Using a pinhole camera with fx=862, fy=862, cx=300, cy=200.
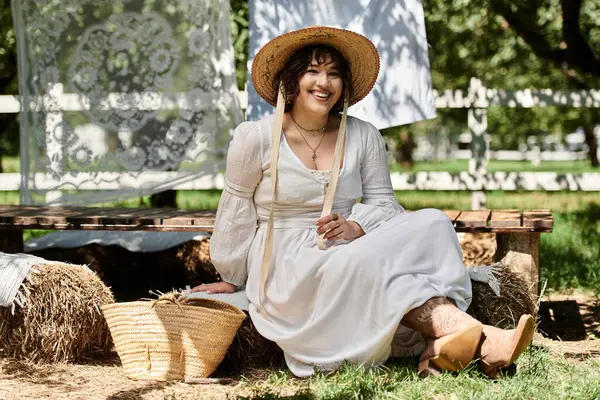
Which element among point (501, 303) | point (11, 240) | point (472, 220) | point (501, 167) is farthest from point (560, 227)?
point (501, 167)

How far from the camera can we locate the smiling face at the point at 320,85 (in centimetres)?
377

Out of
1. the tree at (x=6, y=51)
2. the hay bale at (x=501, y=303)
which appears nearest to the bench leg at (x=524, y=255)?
the hay bale at (x=501, y=303)

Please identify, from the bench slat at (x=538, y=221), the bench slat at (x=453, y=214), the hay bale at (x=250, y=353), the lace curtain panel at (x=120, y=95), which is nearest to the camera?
the hay bale at (x=250, y=353)

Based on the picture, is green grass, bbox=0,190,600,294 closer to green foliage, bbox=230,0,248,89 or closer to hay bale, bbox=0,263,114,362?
green foliage, bbox=230,0,248,89

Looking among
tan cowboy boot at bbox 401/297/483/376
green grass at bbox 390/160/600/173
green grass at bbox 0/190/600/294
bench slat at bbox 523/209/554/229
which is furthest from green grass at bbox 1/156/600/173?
tan cowboy boot at bbox 401/297/483/376

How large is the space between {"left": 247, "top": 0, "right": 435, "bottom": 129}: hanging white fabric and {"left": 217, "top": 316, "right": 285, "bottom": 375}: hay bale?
232 cm

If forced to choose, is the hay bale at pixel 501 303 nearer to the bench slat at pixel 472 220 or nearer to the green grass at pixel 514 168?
the bench slat at pixel 472 220

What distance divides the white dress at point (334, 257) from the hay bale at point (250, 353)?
14cm

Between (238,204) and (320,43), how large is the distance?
813mm

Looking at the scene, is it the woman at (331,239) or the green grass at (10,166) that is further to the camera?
the green grass at (10,166)

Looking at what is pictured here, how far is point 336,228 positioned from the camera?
365cm

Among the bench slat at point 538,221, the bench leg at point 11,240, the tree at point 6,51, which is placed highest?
the tree at point 6,51

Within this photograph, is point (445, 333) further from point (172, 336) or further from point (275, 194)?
point (172, 336)

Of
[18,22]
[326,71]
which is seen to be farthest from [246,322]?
[18,22]
